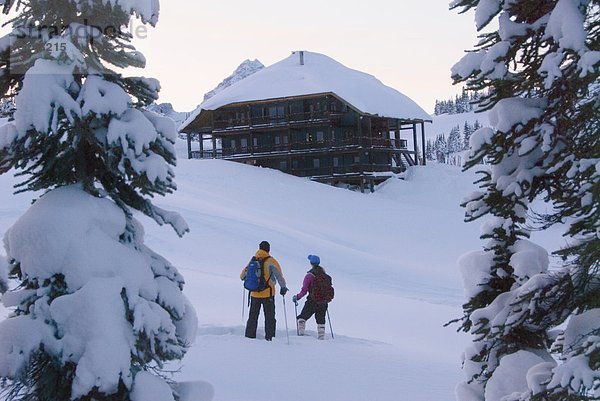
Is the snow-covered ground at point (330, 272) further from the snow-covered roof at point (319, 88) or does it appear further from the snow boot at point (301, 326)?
the snow-covered roof at point (319, 88)

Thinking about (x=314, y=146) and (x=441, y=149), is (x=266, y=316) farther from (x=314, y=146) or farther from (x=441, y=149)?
(x=441, y=149)

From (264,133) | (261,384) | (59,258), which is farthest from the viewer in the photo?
(264,133)

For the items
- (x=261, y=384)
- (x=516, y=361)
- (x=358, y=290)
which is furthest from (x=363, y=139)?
(x=516, y=361)

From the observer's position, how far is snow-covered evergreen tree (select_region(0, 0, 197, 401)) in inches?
161

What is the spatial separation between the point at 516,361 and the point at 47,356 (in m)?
3.41

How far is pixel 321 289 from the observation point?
1231 centimetres

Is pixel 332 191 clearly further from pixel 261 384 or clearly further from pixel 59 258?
pixel 59 258

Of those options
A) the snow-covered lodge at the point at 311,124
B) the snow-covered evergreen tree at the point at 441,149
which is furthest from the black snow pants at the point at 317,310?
the snow-covered evergreen tree at the point at 441,149

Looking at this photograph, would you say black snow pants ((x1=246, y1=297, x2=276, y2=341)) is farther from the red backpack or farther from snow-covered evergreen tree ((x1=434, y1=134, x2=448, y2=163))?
snow-covered evergreen tree ((x1=434, y1=134, x2=448, y2=163))

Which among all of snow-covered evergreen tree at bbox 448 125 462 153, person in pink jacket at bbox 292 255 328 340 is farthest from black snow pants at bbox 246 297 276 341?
snow-covered evergreen tree at bbox 448 125 462 153

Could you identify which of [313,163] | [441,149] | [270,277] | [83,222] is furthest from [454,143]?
[83,222]

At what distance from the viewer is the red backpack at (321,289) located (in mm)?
12261

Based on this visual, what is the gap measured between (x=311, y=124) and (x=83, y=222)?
4308 cm

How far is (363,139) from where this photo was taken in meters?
46.0
